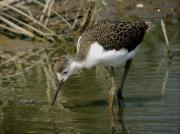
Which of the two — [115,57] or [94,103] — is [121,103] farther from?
[115,57]

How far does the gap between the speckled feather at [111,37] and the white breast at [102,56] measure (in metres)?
0.07

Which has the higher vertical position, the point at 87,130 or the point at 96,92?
the point at 87,130

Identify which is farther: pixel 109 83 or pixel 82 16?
pixel 82 16

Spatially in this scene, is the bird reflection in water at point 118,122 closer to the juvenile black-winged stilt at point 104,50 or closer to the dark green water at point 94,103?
the dark green water at point 94,103

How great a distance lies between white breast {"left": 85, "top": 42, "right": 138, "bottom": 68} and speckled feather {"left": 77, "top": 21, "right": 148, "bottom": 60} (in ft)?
0.22

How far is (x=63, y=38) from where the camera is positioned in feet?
46.9

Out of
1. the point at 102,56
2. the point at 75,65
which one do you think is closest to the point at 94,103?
the point at 75,65

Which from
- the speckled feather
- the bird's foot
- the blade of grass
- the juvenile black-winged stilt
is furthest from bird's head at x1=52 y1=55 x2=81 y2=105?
the blade of grass

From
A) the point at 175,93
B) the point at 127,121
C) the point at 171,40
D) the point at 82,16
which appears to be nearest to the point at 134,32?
the point at 175,93

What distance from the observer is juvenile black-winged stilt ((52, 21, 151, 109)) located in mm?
9641

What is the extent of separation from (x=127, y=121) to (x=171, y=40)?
18.0 feet

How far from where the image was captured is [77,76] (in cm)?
1168

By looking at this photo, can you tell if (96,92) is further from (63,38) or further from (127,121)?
(63,38)

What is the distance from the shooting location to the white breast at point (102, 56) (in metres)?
9.59
